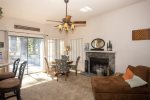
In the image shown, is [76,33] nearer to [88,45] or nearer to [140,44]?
[88,45]

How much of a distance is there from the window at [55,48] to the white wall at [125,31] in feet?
8.37

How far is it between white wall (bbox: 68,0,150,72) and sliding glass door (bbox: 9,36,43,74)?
3409 mm

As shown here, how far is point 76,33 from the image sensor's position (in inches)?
283

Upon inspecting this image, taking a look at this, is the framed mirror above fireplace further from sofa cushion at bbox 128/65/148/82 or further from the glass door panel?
the glass door panel

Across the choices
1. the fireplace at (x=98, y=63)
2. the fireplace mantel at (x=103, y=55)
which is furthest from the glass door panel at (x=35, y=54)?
the fireplace at (x=98, y=63)

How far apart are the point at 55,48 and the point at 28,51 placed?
5.55 ft

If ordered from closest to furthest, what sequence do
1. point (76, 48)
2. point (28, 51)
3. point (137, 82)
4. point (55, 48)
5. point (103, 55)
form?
point (137, 82) < point (103, 55) < point (28, 51) < point (76, 48) < point (55, 48)

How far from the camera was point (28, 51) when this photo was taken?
6.43 meters

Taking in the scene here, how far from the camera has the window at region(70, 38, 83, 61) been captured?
6.91m

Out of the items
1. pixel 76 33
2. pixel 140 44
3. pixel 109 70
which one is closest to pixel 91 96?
pixel 109 70

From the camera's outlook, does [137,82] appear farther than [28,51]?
No

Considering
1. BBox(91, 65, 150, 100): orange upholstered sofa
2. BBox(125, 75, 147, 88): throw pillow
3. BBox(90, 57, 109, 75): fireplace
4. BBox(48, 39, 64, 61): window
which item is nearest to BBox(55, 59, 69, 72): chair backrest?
BBox(90, 57, 109, 75): fireplace

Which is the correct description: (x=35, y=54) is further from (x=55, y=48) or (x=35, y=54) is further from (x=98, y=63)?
(x=98, y=63)

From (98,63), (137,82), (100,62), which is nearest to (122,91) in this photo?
(137,82)
